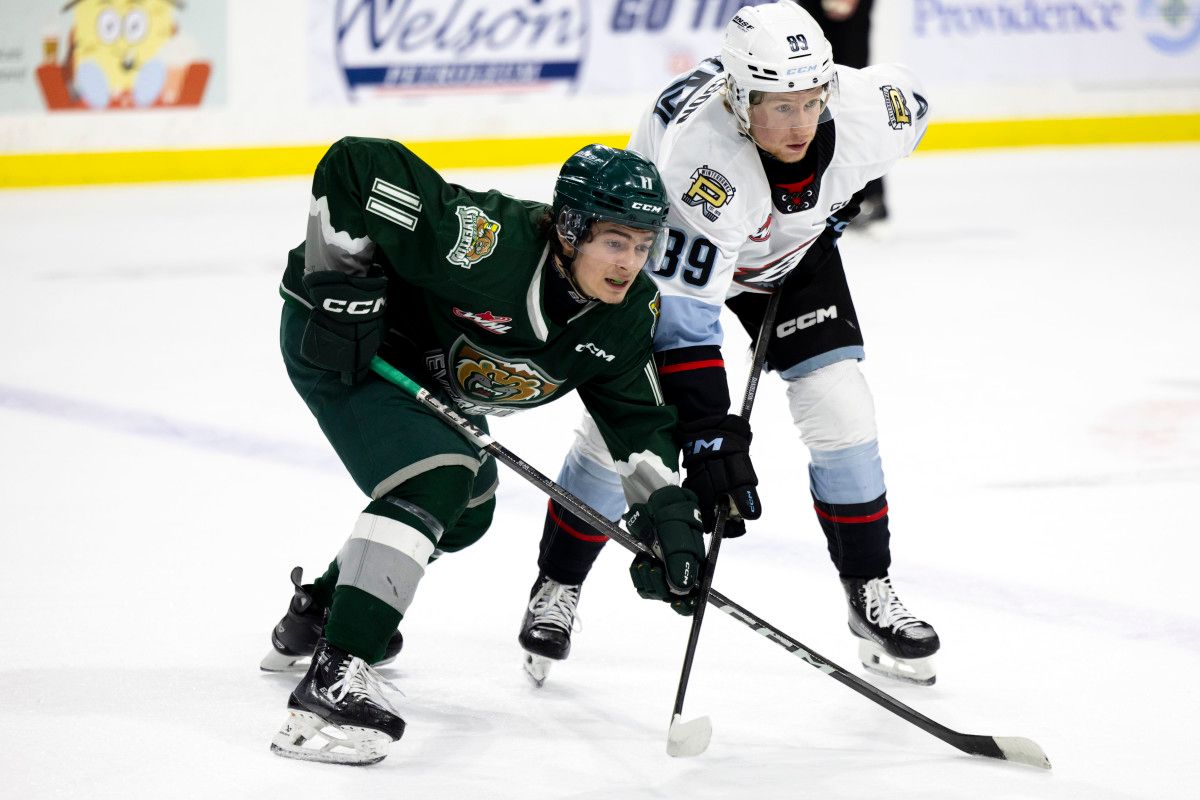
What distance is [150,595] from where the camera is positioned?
2998 millimetres

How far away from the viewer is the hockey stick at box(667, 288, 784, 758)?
227 centimetres

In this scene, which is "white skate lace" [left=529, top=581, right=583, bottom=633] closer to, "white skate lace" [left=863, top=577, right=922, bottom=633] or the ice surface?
the ice surface

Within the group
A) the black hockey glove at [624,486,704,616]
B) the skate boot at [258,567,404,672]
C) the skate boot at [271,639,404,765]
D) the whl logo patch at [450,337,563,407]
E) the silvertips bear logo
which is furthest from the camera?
the silvertips bear logo

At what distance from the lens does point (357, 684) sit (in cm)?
228

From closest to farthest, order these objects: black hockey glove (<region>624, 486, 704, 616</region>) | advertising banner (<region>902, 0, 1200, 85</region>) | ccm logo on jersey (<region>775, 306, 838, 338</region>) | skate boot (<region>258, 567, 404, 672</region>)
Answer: black hockey glove (<region>624, 486, 704, 616</region>), skate boot (<region>258, 567, 404, 672</region>), ccm logo on jersey (<region>775, 306, 838, 338</region>), advertising banner (<region>902, 0, 1200, 85</region>)

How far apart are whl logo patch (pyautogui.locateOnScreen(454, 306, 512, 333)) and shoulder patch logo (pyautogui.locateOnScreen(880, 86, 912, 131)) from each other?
83 cm

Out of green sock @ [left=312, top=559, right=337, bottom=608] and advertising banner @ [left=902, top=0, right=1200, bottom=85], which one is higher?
advertising banner @ [left=902, top=0, right=1200, bottom=85]

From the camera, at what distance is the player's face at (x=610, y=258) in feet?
7.67

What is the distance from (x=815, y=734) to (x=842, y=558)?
0.47 meters

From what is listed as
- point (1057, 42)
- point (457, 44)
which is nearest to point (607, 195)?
point (457, 44)

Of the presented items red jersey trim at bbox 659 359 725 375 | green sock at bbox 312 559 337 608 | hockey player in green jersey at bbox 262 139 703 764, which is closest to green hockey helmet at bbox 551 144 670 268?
hockey player in green jersey at bbox 262 139 703 764

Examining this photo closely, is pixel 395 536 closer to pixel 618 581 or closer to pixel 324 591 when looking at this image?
pixel 324 591

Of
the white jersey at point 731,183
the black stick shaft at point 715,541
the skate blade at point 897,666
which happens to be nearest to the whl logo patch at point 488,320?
the white jersey at point 731,183

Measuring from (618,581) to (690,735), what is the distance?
0.95m
